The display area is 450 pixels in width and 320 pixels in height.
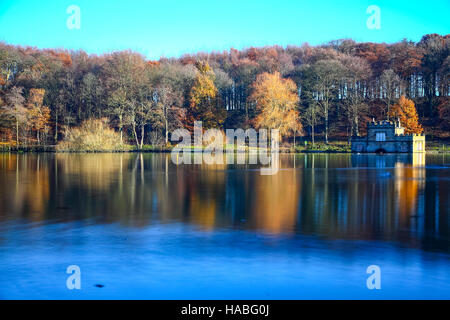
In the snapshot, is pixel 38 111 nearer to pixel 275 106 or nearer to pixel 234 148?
pixel 234 148

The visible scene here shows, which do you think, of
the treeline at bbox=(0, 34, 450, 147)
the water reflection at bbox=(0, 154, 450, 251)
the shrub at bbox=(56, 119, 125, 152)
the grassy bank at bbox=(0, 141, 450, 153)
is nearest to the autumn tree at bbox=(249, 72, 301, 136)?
the treeline at bbox=(0, 34, 450, 147)

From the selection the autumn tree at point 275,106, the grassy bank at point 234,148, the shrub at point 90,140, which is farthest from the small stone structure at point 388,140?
the shrub at point 90,140

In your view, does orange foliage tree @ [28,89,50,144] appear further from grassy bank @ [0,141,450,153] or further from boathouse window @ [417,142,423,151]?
boathouse window @ [417,142,423,151]

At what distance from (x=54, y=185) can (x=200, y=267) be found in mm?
15863

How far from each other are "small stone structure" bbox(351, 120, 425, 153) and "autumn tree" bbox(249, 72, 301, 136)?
895 cm

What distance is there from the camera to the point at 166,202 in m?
17.2

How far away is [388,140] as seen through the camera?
67.1 meters

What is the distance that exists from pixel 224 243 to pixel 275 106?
59698mm

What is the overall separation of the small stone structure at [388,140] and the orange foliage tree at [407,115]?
11.9 ft

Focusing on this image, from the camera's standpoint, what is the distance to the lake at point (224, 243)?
Answer: 302 inches

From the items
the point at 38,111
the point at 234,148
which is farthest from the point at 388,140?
the point at 38,111

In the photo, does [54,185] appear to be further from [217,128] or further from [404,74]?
[404,74]
